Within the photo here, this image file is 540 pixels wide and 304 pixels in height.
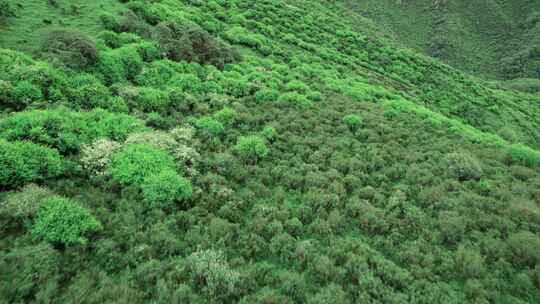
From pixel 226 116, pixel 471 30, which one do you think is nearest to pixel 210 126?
pixel 226 116

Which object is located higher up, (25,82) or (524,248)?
(524,248)

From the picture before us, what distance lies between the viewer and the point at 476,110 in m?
35.0

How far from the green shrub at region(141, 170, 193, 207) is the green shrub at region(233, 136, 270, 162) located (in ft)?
11.0

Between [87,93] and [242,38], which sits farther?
[242,38]

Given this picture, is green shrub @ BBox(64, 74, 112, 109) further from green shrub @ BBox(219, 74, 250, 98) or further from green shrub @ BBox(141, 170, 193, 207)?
green shrub @ BBox(219, 74, 250, 98)

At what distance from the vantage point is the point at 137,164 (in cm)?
792

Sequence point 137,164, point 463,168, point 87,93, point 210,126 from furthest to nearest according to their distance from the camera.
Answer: point 210,126 < point 463,168 < point 87,93 < point 137,164

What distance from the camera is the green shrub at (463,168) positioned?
1131 centimetres

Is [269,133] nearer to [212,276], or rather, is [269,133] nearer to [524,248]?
[212,276]

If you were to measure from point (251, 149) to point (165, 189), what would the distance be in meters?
4.41

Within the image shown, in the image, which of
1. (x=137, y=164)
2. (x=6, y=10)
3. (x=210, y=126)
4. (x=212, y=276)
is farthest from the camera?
(x=6, y=10)

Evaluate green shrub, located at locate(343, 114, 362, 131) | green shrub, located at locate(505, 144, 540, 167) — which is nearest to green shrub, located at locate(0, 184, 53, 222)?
green shrub, located at locate(343, 114, 362, 131)

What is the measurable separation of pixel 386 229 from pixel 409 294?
232 centimetres

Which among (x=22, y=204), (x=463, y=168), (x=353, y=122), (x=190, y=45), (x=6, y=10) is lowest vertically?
(x=22, y=204)
